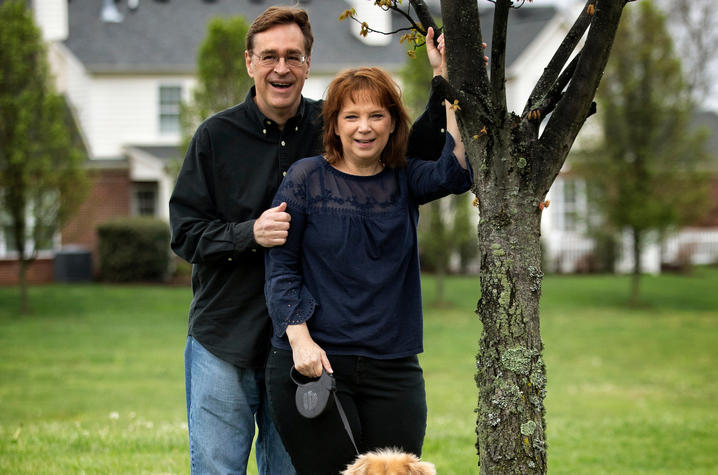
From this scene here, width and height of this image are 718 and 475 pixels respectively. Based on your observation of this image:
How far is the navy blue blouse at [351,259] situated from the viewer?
10.3ft

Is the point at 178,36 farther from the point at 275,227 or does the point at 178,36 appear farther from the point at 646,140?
the point at 275,227

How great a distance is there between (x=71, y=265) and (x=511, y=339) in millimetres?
23238

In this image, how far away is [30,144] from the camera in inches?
698

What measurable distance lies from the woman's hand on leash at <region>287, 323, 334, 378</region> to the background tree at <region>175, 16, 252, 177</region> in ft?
50.0

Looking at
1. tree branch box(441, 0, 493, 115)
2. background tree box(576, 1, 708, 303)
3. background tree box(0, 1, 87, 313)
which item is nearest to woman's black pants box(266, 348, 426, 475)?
tree branch box(441, 0, 493, 115)

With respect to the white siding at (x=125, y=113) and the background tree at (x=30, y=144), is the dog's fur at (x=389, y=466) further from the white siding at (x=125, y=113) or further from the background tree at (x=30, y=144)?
the white siding at (x=125, y=113)

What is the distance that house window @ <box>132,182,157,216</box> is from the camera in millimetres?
26700

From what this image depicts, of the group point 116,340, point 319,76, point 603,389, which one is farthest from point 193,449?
point 319,76

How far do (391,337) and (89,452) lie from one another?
3584 millimetres

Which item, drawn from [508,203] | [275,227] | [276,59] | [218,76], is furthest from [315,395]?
[218,76]

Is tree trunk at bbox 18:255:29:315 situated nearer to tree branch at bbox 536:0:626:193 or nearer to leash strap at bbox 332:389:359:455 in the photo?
leash strap at bbox 332:389:359:455

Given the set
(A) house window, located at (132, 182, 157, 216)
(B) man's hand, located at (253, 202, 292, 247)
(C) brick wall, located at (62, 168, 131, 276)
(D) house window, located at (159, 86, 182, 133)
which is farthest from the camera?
(D) house window, located at (159, 86, 182, 133)

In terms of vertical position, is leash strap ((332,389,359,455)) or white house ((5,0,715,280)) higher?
white house ((5,0,715,280))

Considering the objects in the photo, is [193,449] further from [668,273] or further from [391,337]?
[668,273]
